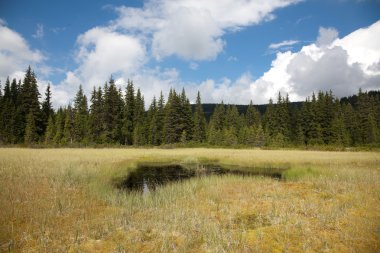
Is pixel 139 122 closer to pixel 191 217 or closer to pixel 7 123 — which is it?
pixel 7 123

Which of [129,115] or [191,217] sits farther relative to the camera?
[129,115]

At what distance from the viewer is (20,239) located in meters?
6.81

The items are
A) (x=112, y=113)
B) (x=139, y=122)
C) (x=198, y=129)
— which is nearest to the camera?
(x=112, y=113)

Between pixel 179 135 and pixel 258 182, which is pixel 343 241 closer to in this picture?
pixel 258 182

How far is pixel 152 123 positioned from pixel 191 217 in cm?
5996

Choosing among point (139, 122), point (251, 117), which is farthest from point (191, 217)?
point (251, 117)

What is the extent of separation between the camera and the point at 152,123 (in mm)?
68062

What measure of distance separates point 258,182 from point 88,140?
50384mm

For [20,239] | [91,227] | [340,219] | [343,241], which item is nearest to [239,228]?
[343,241]

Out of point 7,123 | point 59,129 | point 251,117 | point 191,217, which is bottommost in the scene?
point 191,217

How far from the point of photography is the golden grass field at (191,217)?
692cm

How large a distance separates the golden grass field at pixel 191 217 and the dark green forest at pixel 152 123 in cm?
4456

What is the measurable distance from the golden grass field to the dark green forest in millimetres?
44558

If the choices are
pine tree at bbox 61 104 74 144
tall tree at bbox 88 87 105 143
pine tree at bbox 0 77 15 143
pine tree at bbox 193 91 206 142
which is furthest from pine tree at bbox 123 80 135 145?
pine tree at bbox 0 77 15 143
